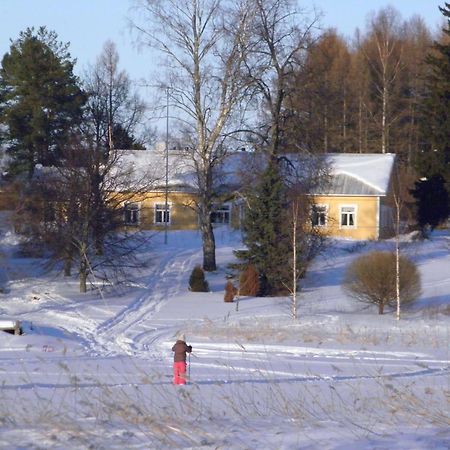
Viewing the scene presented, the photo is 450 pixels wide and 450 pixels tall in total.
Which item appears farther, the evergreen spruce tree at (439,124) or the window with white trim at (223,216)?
the window with white trim at (223,216)

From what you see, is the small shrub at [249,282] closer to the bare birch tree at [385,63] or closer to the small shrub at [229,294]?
the small shrub at [229,294]

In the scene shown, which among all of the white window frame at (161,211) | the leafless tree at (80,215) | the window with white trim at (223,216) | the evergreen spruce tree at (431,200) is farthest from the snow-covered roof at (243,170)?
the evergreen spruce tree at (431,200)

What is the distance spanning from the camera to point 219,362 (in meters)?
19.4

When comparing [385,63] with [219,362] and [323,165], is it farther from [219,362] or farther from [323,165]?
[219,362]

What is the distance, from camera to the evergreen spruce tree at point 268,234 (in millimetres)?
34938

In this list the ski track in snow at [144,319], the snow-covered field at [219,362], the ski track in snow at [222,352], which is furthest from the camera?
the ski track in snow at [144,319]

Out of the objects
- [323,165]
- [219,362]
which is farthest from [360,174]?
[219,362]

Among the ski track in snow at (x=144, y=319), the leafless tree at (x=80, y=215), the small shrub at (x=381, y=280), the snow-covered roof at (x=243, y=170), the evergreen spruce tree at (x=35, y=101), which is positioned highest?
the evergreen spruce tree at (x=35, y=101)

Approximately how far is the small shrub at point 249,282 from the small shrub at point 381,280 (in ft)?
13.7

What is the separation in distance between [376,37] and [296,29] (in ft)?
127

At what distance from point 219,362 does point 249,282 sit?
50.0 ft

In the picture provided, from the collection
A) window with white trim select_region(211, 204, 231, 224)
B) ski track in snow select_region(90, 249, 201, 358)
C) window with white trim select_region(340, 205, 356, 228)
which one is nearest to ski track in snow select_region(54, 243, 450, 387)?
ski track in snow select_region(90, 249, 201, 358)

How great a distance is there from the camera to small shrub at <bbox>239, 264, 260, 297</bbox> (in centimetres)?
3456

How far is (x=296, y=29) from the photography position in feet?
123
